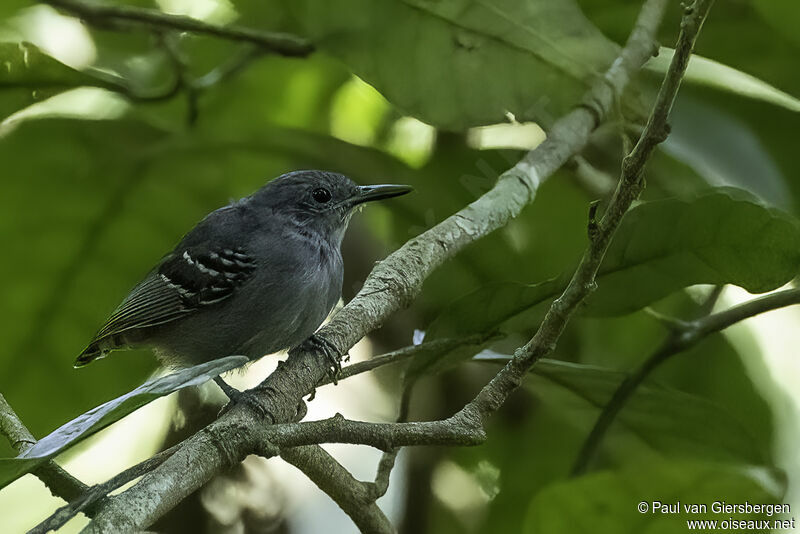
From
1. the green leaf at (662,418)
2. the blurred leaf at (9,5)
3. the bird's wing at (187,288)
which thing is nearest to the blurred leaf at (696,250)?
the green leaf at (662,418)

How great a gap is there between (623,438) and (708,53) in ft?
3.42

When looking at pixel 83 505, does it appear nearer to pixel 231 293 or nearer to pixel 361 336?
pixel 361 336

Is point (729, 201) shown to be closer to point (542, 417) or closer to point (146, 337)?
point (542, 417)

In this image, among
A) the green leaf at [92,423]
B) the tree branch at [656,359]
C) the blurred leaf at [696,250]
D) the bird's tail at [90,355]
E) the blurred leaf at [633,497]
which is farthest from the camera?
the bird's tail at [90,355]

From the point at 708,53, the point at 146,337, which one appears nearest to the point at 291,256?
the point at 146,337

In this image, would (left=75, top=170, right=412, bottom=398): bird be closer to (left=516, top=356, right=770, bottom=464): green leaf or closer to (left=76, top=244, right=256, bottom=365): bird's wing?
(left=76, top=244, right=256, bottom=365): bird's wing

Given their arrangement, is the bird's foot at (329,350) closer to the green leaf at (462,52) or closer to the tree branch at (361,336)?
the tree branch at (361,336)

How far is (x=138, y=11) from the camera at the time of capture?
7.09 feet

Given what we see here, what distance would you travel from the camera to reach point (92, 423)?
112cm

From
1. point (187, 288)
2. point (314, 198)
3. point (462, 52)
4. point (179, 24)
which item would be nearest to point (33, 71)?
point (179, 24)

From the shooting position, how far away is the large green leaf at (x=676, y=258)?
5.58 ft

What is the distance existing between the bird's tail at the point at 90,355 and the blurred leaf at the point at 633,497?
1.12 m

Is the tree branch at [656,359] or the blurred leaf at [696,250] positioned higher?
the blurred leaf at [696,250]

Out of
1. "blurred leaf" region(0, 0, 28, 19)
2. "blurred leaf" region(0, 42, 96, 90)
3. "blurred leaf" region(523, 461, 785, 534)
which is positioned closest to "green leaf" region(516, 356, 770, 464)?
"blurred leaf" region(523, 461, 785, 534)
